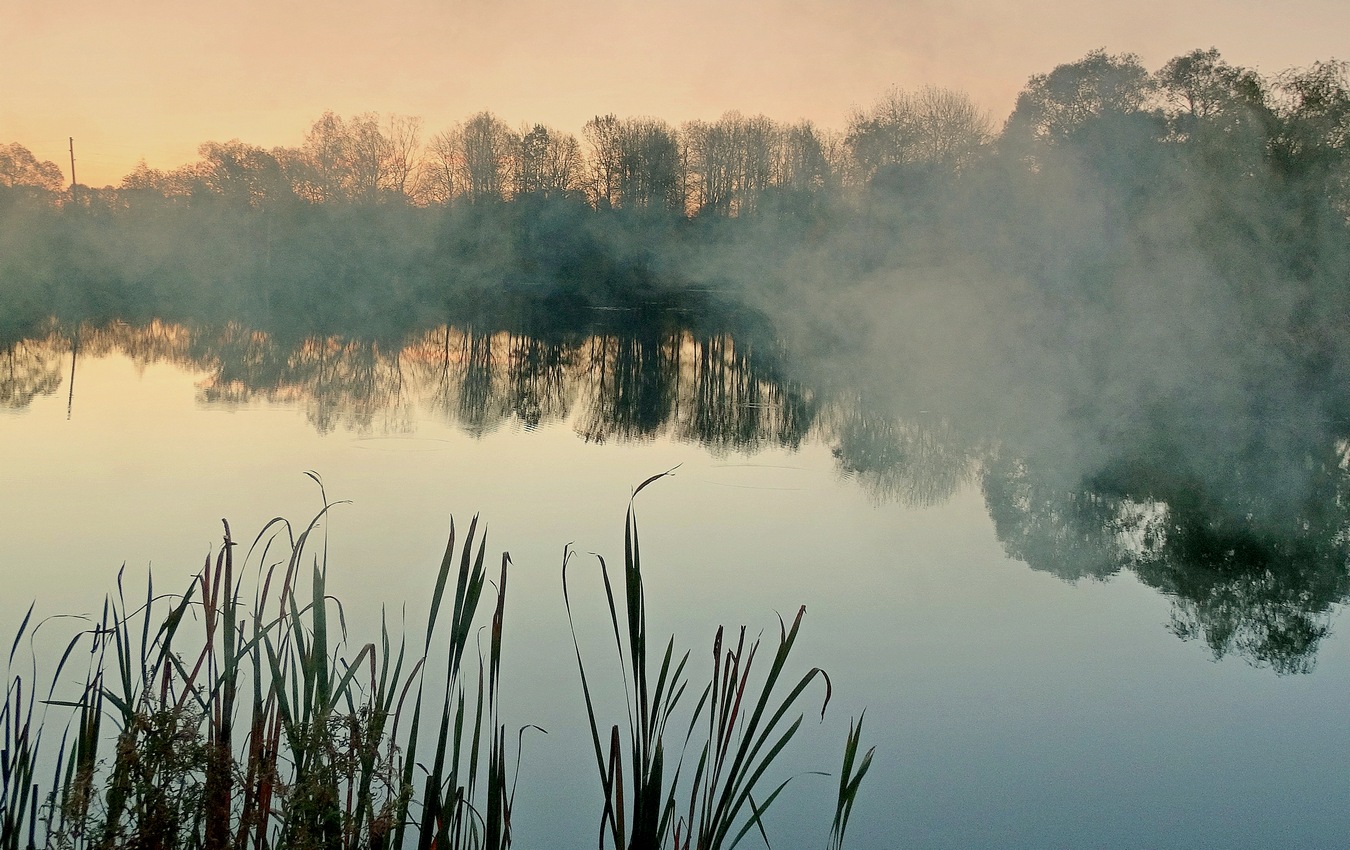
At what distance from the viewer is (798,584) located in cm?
448

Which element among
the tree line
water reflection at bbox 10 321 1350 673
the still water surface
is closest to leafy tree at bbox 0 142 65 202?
the tree line

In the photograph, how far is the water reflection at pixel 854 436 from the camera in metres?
4.87

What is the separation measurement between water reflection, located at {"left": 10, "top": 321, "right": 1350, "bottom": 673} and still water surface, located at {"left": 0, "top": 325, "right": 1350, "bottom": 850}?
9 centimetres

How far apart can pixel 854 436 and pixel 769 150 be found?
22987 mm

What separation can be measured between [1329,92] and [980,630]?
420 inches

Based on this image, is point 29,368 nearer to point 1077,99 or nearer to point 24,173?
point 1077,99

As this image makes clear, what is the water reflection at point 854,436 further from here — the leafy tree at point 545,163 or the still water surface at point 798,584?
the leafy tree at point 545,163

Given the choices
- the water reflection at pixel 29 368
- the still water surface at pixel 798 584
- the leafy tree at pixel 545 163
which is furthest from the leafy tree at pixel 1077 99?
the leafy tree at pixel 545 163

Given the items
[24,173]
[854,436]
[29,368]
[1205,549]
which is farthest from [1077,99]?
[24,173]

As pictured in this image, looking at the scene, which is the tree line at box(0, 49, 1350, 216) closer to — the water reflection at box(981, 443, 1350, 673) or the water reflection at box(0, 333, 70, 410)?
the water reflection at box(981, 443, 1350, 673)

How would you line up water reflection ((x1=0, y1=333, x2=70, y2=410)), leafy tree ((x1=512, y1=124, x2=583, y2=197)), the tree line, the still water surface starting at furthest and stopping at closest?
leafy tree ((x1=512, y1=124, x2=583, y2=197))
the tree line
water reflection ((x1=0, y1=333, x2=70, y2=410))
the still water surface

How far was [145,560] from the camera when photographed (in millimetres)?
4359

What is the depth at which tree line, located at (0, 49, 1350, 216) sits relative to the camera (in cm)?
1162

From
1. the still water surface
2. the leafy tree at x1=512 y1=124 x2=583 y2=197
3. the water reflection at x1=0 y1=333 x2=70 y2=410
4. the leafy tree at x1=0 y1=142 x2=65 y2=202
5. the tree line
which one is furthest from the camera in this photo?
the leafy tree at x1=512 y1=124 x2=583 y2=197
